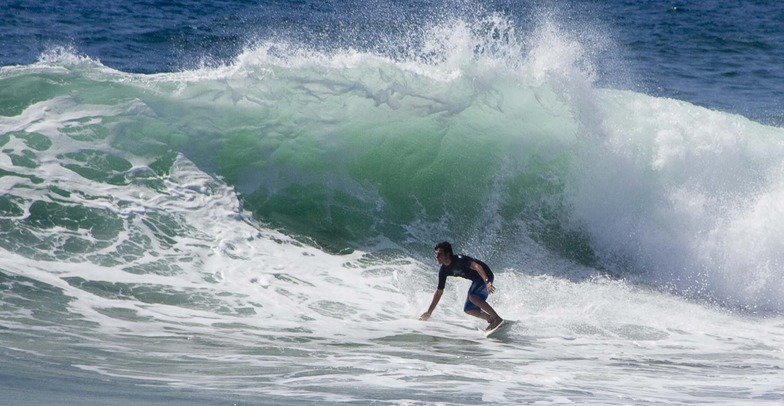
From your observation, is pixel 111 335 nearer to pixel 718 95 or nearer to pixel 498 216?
pixel 498 216

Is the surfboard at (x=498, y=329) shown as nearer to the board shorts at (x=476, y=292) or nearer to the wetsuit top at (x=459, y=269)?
the board shorts at (x=476, y=292)

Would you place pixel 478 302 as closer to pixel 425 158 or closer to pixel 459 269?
pixel 459 269

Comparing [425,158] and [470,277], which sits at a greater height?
[425,158]

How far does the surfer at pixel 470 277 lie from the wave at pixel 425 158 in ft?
6.81

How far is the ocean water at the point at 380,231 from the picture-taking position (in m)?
7.91

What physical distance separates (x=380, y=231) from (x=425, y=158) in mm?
1763

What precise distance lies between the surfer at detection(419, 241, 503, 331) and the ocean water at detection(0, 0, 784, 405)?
0.27 m

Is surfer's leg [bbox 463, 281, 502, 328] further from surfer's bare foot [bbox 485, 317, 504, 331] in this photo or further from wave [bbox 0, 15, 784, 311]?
wave [bbox 0, 15, 784, 311]

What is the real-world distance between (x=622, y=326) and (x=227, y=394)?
5.14 meters

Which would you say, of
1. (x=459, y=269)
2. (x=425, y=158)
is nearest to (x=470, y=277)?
(x=459, y=269)

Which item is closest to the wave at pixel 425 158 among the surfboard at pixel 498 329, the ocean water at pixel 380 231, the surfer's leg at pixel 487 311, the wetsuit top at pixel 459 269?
the ocean water at pixel 380 231

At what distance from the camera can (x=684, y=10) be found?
98.6 ft

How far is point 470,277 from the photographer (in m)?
10.1

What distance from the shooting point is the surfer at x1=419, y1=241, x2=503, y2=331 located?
988cm
